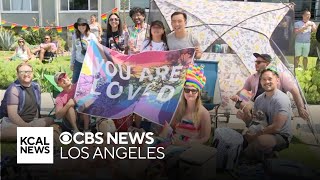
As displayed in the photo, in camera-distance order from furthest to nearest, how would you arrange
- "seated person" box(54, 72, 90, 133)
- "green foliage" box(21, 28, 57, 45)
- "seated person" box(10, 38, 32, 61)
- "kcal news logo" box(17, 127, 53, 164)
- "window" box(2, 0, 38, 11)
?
"green foliage" box(21, 28, 57, 45) → "seated person" box(10, 38, 32, 61) → "window" box(2, 0, 38, 11) → "seated person" box(54, 72, 90, 133) → "kcal news logo" box(17, 127, 53, 164)

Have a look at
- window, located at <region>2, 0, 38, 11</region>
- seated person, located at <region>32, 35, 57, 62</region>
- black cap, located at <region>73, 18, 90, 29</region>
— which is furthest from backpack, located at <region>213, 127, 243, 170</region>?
window, located at <region>2, 0, 38, 11</region>

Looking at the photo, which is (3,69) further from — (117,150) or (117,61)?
(117,150)

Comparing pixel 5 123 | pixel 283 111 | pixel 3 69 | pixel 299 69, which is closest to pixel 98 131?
pixel 5 123

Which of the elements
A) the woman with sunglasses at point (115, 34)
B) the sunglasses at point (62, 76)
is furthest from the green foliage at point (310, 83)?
the sunglasses at point (62, 76)

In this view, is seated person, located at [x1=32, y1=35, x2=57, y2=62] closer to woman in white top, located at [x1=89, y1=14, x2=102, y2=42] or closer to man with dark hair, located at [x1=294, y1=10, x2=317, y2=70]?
woman in white top, located at [x1=89, y1=14, x2=102, y2=42]

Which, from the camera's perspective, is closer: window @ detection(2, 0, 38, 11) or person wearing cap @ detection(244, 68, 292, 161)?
person wearing cap @ detection(244, 68, 292, 161)

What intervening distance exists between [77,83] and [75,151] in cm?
46

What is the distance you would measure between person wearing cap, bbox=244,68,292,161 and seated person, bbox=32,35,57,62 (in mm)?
1610

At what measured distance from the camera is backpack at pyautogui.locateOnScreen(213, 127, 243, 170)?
275 cm


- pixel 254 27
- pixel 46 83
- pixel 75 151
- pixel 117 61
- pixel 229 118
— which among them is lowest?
pixel 75 151

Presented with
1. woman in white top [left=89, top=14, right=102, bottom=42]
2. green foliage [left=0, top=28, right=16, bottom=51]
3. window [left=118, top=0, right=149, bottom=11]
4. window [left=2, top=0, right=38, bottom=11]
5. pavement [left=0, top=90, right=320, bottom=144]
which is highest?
window [left=118, top=0, right=149, bottom=11]

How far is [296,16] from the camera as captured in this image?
3172 millimetres

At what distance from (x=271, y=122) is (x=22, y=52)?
75.2 inches

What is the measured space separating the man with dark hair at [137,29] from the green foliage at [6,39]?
3.02 feet
